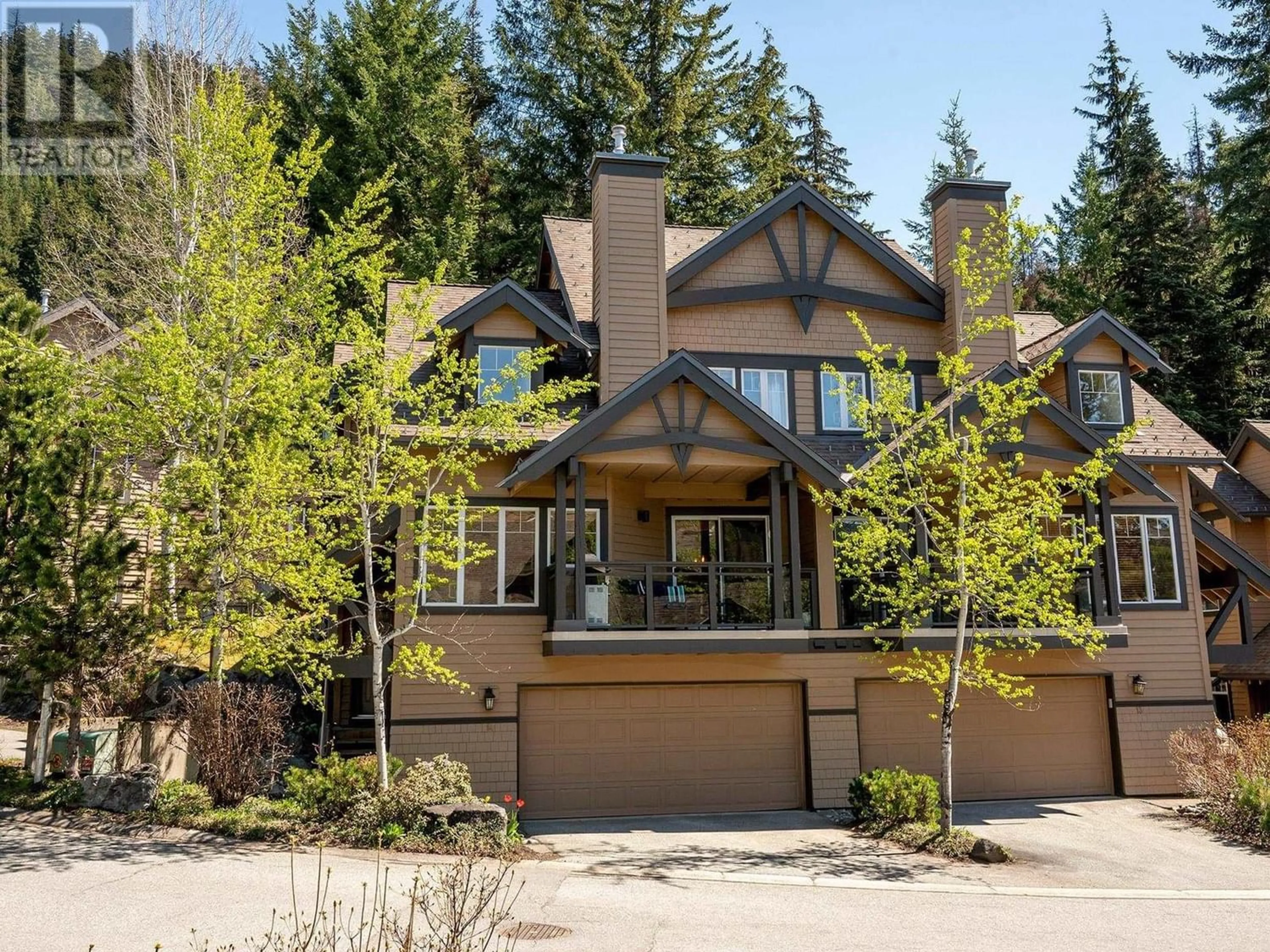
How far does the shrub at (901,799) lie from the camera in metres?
13.4

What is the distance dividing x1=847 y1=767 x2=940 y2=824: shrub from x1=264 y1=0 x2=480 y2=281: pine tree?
1938cm

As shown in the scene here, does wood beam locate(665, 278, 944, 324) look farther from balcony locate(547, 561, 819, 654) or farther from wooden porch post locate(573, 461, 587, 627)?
balcony locate(547, 561, 819, 654)

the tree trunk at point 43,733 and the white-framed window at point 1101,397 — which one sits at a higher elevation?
the white-framed window at point 1101,397

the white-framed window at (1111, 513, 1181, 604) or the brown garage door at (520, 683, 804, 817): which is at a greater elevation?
the white-framed window at (1111, 513, 1181, 604)

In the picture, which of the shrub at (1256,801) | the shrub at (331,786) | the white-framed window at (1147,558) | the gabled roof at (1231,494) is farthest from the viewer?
the gabled roof at (1231,494)

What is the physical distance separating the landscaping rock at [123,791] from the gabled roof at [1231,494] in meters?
19.5

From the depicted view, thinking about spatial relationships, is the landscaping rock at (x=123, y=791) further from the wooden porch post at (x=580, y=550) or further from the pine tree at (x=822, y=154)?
the pine tree at (x=822, y=154)

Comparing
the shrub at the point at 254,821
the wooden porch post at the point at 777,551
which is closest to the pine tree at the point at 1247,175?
the wooden porch post at the point at 777,551

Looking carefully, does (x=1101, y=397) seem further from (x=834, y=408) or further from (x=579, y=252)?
(x=579, y=252)

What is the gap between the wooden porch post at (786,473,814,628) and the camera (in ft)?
49.3

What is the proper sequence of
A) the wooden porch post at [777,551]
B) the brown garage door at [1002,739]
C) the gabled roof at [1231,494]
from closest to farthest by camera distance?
the wooden porch post at [777,551]
the brown garage door at [1002,739]
the gabled roof at [1231,494]

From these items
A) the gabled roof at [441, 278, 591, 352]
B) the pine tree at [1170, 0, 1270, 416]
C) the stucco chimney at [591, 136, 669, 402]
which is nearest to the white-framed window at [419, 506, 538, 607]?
the stucco chimney at [591, 136, 669, 402]

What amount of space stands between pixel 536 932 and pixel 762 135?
30.6 m

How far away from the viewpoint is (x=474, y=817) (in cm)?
1192
